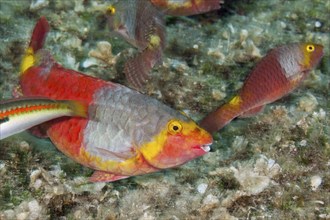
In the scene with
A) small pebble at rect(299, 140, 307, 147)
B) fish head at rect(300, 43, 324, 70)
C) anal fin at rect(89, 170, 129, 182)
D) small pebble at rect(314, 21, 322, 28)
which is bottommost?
small pebble at rect(299, 140, 307, 147)

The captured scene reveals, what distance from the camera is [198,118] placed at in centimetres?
369

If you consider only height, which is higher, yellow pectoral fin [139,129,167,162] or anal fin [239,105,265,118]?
yellow pectoral fin [139,129,167,162]

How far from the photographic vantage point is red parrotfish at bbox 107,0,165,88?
331 cm

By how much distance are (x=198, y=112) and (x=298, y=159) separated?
0.86m

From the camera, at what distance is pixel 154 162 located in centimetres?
254

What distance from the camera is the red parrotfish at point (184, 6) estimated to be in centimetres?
414

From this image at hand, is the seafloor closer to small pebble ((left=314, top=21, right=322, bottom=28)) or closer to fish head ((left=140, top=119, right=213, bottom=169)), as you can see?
small pebble ((left=314, top=21, right=322, bottom=28))

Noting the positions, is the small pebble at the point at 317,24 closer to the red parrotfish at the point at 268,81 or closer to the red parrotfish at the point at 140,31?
the red parrotfish at the point at 268,81

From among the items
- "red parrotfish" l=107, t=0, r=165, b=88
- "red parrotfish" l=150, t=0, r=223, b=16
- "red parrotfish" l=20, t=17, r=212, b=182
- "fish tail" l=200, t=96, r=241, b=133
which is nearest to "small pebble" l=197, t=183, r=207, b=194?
A: "fish tail" l=200, t=96, r=241, b=133

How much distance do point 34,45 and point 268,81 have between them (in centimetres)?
162

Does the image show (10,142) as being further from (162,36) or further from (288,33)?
(288,33)

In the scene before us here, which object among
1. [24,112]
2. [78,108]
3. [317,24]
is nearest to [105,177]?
[78,108]

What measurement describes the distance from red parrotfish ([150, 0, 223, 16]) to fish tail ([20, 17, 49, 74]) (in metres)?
1.25

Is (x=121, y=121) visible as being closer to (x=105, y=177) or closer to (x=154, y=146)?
(x=154, y=146)
